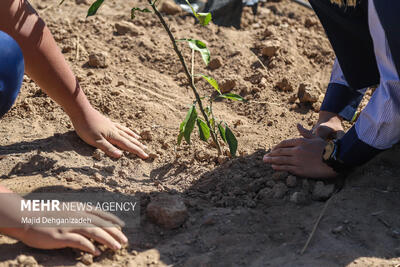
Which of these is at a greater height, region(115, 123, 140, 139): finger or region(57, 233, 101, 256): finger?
region(57, 233, 101, 256): finger

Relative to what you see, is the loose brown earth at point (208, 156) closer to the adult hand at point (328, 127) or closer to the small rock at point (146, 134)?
the small rock at point (146, 134)

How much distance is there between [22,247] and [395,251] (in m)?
1.38

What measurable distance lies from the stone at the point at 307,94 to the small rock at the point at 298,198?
0.94 meters

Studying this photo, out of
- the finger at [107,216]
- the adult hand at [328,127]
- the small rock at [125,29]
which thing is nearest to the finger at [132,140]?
the finger at [107,216]

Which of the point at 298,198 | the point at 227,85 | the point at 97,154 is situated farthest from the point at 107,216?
the point at 227,85

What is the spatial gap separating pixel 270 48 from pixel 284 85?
0.31 meters

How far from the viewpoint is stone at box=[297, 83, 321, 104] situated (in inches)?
115

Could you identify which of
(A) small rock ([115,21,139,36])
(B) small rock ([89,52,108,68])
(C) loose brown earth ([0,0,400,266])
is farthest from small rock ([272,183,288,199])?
(A) small rock ([115,21,139,36])

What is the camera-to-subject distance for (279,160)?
229cm

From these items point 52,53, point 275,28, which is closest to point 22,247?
point 52,53

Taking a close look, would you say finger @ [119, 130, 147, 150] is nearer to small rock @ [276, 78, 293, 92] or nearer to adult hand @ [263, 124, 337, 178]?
adult hand @ [263, 124, 337, 178]

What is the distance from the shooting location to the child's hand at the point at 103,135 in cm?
250

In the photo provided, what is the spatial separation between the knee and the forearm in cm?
33

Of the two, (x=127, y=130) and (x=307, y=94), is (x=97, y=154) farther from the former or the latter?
(x=307, y=94)
